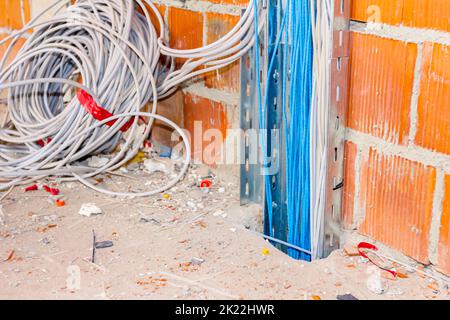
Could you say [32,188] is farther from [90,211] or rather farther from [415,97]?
[415,97]

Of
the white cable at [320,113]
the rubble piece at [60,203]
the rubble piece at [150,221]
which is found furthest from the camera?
the rubble piece at [60,203]

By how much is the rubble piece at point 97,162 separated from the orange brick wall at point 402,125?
1.00m

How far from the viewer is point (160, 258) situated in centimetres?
159

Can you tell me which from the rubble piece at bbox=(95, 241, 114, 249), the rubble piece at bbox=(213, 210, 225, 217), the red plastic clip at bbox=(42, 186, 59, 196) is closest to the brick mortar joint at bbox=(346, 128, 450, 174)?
the rubble piece at bbox=(213, 210, 225, 217)

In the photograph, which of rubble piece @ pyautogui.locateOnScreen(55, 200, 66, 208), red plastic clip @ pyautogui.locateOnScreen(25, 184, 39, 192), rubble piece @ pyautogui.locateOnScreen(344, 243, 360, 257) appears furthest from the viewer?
red plastic clip @ pyautogui.locateOnScreen(25, 184, 39, 192)

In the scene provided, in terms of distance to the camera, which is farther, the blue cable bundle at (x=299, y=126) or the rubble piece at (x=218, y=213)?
the rubble piece at (x=218, y=213)

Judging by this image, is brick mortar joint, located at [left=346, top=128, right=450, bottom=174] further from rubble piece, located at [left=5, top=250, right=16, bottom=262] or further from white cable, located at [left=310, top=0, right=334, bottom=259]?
rubble piece, located at [left=5, top=250, right=16, bottom=262]

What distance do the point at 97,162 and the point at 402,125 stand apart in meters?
1.22

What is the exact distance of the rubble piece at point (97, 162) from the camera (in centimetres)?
224

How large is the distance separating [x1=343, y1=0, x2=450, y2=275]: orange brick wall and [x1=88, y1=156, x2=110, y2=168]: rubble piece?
1.00m

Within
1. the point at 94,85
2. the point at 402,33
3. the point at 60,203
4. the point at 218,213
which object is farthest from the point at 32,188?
the point at 402,33

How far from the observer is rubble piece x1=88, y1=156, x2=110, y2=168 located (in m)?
2.24

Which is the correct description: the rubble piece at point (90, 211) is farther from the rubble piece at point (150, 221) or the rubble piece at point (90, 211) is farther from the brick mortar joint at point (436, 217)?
the brick mortar joint at point (436, 217)

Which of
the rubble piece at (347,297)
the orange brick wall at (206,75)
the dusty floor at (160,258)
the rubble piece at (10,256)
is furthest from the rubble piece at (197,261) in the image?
the orange brick wall at (206,75)
